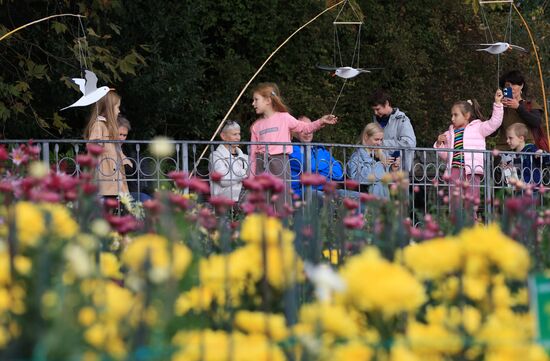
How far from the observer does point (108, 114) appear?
10539mm

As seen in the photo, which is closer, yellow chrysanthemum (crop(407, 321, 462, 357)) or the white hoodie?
yellow chrysanthemum (crop(407, 321, 462, 357))

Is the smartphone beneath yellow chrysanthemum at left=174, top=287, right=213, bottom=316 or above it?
above

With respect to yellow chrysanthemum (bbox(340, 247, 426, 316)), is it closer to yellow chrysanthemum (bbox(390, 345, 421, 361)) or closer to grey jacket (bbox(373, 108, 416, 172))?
yellow chrysanthemum (bbox(390, 345, 421, 361))

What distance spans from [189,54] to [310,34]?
463 cm

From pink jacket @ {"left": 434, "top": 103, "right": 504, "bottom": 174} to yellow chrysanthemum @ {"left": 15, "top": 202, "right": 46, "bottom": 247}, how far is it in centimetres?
852

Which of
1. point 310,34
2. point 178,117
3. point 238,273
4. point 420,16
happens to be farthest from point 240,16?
point 238,273

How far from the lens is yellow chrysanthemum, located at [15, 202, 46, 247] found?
2.82 metres

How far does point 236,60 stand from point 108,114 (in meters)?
10.8

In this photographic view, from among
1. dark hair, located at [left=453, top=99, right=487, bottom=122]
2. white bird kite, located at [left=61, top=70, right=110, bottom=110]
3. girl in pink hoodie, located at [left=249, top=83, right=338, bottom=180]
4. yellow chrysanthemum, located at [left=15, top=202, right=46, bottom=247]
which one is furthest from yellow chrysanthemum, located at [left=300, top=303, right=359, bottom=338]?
dark hair, located at [left=453, top=99, right=487, bottom=122]

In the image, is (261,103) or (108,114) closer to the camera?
(108,114)

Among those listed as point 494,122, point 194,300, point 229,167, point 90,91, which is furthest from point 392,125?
point 194,300

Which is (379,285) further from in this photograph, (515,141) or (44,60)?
(44,60)

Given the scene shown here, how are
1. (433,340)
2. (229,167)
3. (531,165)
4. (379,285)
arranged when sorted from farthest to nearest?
(531,165)
(229,167)
(433,340)
(379,285)

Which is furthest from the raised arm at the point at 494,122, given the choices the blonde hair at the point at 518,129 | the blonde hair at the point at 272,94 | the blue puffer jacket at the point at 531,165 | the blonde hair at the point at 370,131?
the blonde hair at the point at 272,94
